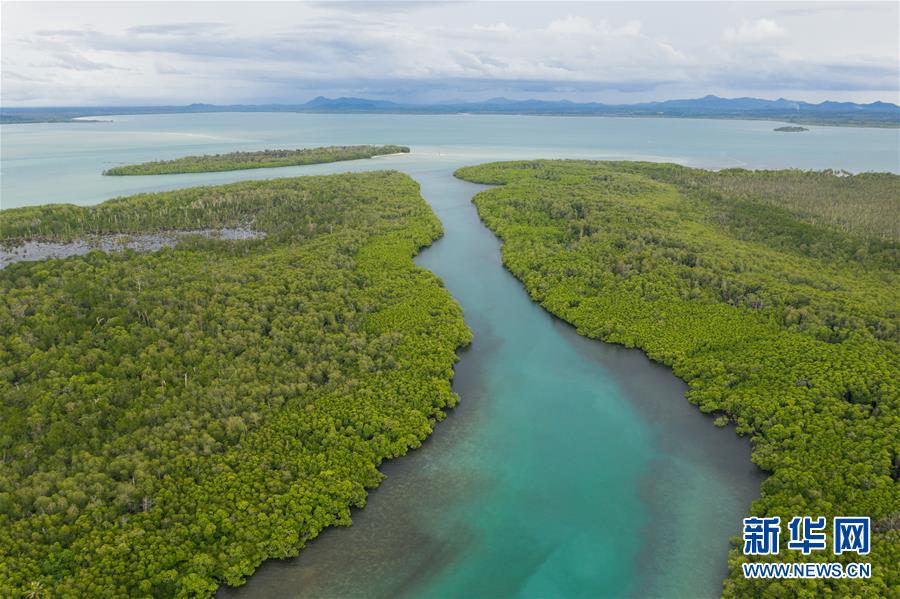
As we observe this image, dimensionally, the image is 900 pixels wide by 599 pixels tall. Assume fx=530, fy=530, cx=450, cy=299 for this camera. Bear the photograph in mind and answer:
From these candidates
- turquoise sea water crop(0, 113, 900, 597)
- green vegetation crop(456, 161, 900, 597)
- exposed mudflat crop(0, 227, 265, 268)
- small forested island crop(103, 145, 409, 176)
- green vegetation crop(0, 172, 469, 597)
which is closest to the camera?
green vegetation crop(0, 172, 469, 597)

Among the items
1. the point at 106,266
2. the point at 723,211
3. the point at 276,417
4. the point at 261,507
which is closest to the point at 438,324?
the point at 276,417

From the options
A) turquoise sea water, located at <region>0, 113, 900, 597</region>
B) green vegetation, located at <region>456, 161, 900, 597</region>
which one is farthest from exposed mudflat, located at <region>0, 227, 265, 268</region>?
green vegetation, located at <region>456, 161, 900, 597</region>

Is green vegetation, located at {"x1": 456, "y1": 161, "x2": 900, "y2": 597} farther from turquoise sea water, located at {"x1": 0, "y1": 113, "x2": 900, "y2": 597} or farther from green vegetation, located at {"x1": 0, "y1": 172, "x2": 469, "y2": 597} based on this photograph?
green vegetation, located at {"x1": 0, "y1": 172, "x2": 469, "y2": 597}

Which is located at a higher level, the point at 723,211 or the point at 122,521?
the point at 723,211

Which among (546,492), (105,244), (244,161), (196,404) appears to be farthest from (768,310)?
(244,161)

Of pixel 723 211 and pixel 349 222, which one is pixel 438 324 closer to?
pixel 349 222

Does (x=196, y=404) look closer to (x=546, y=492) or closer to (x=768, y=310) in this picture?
(x=546, y=492)
